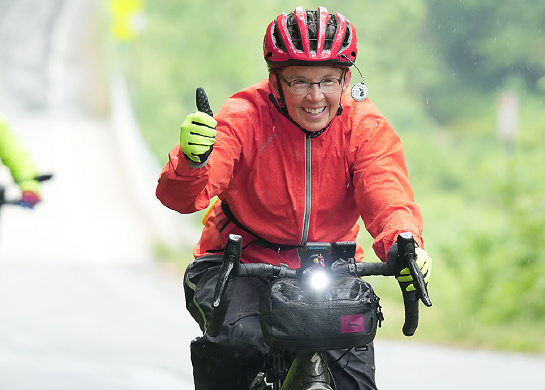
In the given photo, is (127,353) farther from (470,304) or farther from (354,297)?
(354,297)

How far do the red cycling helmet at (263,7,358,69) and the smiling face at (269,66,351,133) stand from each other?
36 millimetres

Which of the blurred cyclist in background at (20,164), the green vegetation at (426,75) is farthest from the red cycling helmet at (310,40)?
the green vegetation at (426,75)

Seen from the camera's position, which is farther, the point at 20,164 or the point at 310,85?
the point at 20,164

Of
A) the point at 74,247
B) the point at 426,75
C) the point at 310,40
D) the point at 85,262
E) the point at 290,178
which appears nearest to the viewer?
the point at 310,40

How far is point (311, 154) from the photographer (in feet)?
12.8

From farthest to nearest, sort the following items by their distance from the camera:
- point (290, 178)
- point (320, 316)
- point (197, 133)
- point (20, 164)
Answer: point (20, 164)
point (290, 178)
point (197, 133)
point (320, 316)

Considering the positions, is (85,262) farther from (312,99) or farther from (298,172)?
(312,99)

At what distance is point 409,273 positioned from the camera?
3150 millimetres

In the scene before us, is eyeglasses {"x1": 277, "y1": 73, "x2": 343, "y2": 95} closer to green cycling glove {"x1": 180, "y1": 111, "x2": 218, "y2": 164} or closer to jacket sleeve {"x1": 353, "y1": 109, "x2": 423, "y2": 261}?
jacket sleeve {"x1": 353, "y1": 109, "x2": 423, "y2": 261}

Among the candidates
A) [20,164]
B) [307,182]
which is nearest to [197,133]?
[307,182]

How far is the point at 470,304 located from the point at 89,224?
9.17 metres

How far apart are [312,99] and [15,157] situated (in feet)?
13.9

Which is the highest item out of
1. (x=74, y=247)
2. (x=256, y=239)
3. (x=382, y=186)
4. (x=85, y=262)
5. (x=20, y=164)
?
(x=74, y=247)

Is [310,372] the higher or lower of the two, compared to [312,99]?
lower
